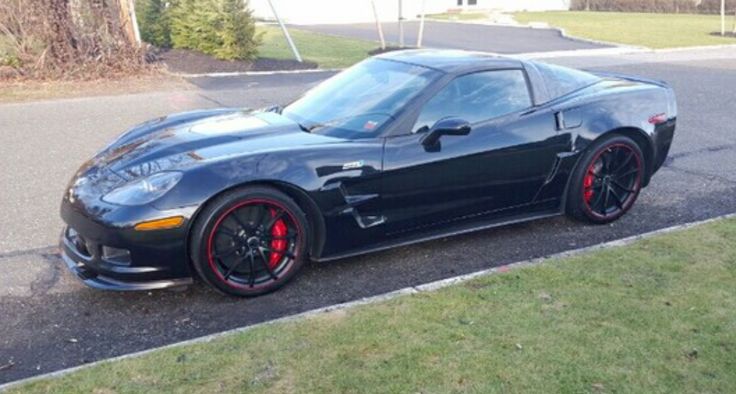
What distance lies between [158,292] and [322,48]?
1612 cm

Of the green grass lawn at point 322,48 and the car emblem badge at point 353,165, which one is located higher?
the car emblem badge at point 353,165

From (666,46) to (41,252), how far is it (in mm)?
19371

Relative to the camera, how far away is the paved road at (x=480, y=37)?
21.2 meters

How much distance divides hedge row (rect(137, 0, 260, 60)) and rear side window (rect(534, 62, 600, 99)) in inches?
423

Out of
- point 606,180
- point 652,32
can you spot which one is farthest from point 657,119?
point 652,32

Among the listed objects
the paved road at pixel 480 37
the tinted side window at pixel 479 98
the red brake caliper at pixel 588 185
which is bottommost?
the paved road at pixel 480 37

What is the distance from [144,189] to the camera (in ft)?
13.6

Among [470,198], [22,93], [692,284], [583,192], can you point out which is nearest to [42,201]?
[470,198]

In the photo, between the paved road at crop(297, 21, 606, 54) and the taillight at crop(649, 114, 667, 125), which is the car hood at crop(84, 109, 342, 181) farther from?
the paved road at crop(297, 21, 606, 54)

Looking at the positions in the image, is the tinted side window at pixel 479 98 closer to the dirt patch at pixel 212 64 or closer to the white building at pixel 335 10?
the dirt patch at pixel 212 64

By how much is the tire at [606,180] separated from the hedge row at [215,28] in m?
11.1

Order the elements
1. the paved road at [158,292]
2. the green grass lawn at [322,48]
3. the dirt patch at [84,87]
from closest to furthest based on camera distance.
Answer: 1. the paved road at [158,292]
2. the dirt patch at [84,87]
3. the green grass lawn at [322,48]

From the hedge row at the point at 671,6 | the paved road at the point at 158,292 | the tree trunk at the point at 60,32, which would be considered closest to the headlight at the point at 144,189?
the paved road at the point at 158,292

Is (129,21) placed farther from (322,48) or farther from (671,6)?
(671,6)
